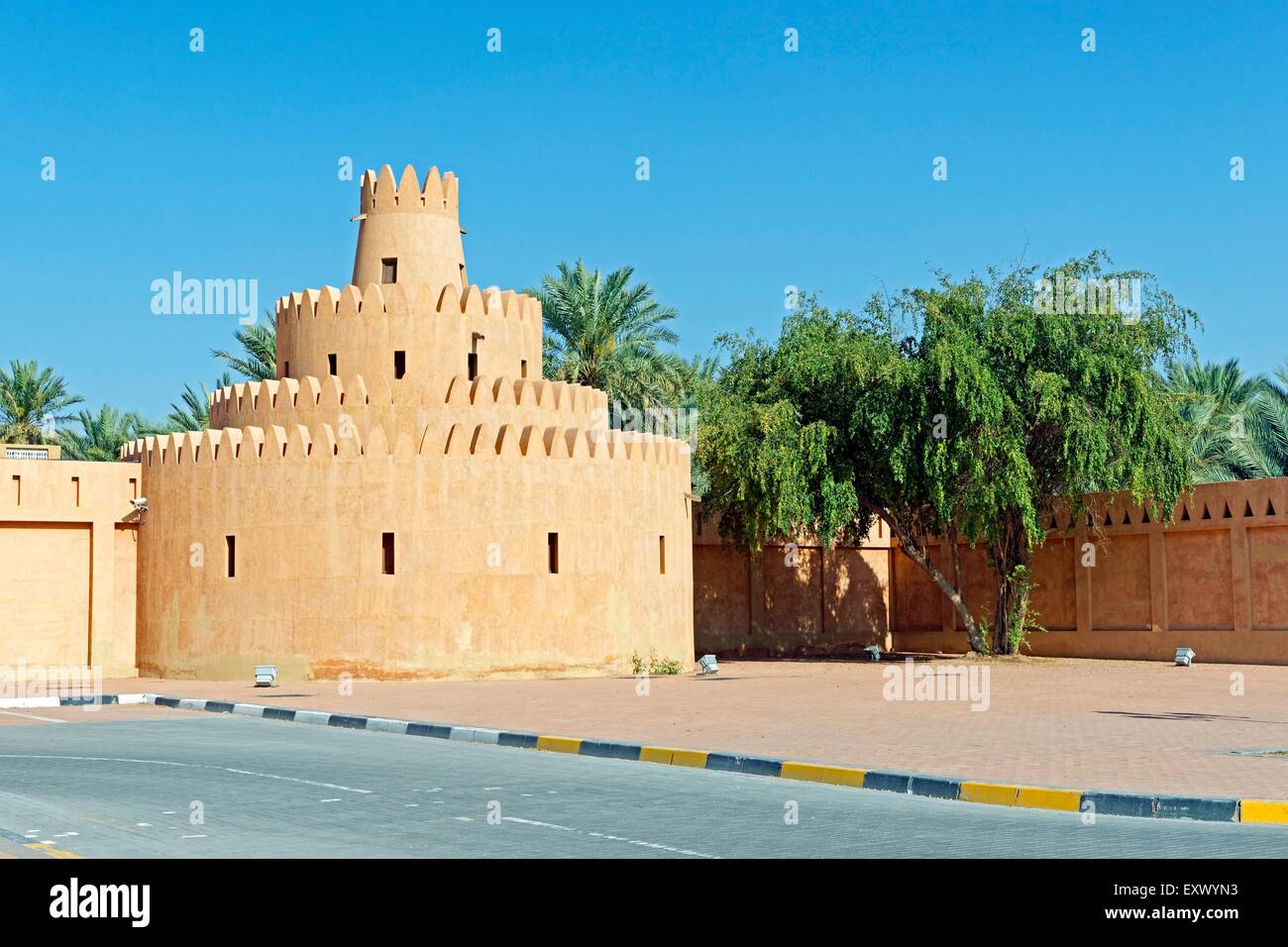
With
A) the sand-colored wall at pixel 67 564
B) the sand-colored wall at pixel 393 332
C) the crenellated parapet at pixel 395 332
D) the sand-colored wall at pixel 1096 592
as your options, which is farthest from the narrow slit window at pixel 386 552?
the sand-colored wall at pixel 1096 592

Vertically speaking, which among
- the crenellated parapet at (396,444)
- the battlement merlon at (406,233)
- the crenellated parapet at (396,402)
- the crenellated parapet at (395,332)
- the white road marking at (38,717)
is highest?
the battlement merlon at (406,233)

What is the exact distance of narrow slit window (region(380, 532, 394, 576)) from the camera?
89.8 feet

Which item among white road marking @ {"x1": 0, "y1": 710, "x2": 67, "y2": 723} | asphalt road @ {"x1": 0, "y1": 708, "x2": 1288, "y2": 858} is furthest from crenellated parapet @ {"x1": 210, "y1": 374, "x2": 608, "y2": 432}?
asphalt road @ {"x1": 0, "y1": 708, "x2": 1288, "y2": 858}

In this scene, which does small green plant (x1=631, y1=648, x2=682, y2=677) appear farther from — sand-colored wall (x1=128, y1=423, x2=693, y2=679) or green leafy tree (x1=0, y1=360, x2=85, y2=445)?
green leafy tree (x1=0, y1=360, x2=85, y2=445)

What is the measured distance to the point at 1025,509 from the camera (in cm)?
2980

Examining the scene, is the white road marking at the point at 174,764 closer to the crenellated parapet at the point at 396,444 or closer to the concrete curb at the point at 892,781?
the concrete curb at the point at 892,781

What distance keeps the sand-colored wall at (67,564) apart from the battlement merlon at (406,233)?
6.41 meters

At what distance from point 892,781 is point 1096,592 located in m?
24.0

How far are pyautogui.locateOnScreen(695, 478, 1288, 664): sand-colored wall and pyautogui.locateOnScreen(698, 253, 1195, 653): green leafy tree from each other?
56.0 inches

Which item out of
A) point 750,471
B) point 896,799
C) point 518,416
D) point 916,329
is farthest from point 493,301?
point 896,799

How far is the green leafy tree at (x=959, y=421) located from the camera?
29.9m

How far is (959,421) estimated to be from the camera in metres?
29.9

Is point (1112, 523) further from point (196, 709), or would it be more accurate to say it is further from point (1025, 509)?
point (196, 709)

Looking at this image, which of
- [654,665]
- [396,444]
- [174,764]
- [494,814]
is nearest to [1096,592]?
[654,665]
